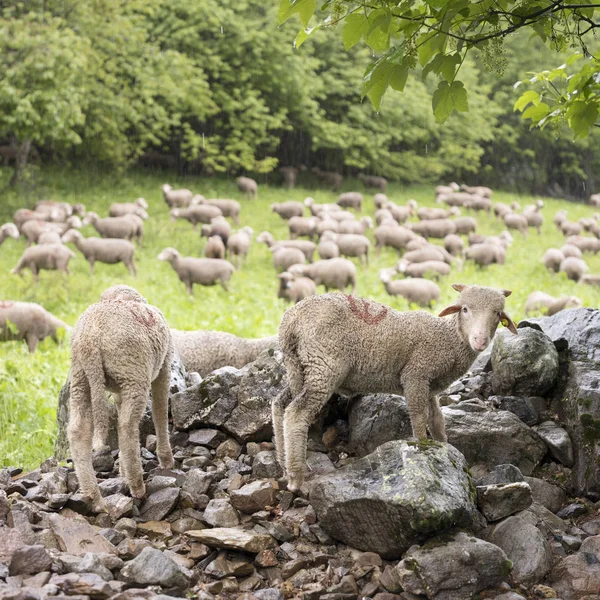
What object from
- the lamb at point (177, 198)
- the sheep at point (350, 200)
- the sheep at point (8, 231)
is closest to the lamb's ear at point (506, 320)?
the sheep at point (8, 231)

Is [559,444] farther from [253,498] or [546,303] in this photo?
[546,303]

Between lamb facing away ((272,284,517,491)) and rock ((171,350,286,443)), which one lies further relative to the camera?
rock ((171,350,286,443))

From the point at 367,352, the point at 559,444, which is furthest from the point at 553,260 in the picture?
the point at 367,352

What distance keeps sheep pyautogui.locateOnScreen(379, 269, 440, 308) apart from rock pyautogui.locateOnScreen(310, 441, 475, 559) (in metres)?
12.2

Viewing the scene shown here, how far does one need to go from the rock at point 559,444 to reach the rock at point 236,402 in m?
2.17

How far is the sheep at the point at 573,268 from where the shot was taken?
796 inches

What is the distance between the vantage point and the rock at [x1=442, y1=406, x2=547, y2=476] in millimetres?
5777

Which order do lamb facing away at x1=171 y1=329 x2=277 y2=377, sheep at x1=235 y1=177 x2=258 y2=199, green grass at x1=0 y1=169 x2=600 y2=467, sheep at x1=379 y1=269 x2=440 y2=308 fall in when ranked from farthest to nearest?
sheep at x1=235 y1=177 x2=258 y2=199 → sheep at x1=379 y1=269 x2=440 y2=308 → green grass at x1=0 y1=169 x2=600 y2=467 → lamb facing away at x1=171 y1=329 x2=277 y2=377

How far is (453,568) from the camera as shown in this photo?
437cm

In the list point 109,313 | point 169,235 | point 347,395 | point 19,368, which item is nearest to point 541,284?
point 169,235

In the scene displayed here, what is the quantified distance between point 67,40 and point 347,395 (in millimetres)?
18830

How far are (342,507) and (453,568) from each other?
2.50ft

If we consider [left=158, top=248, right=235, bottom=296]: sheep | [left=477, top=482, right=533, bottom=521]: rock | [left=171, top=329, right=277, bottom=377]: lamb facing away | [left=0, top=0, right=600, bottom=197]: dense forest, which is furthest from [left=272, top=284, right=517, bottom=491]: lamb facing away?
[left=0, top=0, right=600, bottom=197]: dense forest

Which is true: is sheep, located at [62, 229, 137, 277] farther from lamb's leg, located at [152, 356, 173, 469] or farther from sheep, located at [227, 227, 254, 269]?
lamb's leg, located at [152, 356, 173, 469]
